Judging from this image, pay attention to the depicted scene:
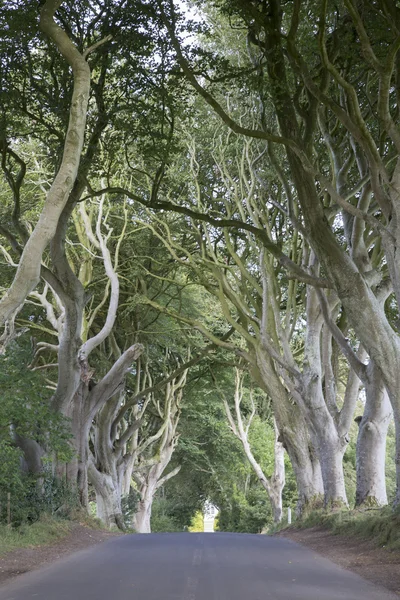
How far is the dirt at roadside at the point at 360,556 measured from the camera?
26.2 feet

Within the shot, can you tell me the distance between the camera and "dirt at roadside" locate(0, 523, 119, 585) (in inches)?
367

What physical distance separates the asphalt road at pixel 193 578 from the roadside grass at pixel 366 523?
1.15 meters

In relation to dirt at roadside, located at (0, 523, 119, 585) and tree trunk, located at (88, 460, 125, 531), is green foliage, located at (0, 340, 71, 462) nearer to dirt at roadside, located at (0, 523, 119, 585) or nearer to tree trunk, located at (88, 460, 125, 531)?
dirt at roadside, located at (0, 523, 119, 585)

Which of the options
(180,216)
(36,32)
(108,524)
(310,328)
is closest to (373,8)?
(36,32)

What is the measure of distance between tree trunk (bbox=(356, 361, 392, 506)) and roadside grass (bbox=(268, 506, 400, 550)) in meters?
0.52

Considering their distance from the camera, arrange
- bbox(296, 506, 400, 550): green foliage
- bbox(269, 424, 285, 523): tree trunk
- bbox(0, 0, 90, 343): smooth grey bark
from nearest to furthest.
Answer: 1. bbox(0, 0, 90, 343): smooth grey bark
2. bbox(296, 506, 400, 550): green foliage
3. bbox(269, 424, 285, 523): tree trunk

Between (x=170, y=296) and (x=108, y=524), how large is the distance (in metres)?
9.22

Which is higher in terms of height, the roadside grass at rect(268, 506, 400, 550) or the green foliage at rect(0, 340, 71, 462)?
the green foliage at rect(0, 340, 71, 462)

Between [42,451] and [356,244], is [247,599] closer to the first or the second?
[356,244]

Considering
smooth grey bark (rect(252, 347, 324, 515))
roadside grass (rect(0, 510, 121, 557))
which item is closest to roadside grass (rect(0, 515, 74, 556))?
roadside grass (rect(0, 510, 121, 557))

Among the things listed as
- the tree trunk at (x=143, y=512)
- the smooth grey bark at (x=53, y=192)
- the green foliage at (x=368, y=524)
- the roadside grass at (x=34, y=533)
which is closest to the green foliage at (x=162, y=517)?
the tree trunk at (x=143, y=512)

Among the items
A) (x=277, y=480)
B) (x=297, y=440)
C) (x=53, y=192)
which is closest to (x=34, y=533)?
(x=53, y=192)

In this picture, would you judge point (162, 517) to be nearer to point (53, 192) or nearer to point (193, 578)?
point (193, 578)

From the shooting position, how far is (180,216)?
23594mm
